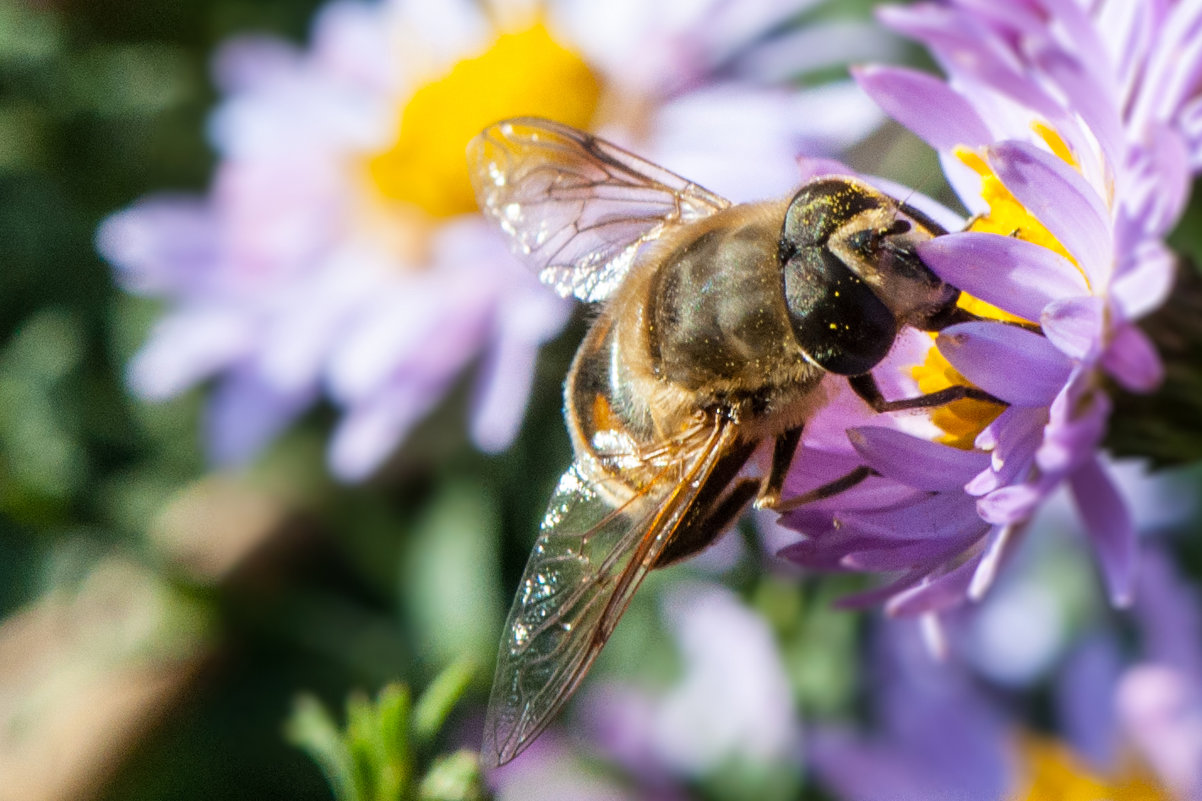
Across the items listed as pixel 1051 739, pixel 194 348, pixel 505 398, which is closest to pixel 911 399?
pixel 505 398

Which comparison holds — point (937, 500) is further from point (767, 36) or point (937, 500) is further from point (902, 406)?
point (767, 36)

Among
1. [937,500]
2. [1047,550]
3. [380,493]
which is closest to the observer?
[937,500]

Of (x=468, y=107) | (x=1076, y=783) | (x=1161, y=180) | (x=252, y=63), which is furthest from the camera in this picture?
(x=252, y=63)

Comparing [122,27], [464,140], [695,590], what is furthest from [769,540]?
[122,27]

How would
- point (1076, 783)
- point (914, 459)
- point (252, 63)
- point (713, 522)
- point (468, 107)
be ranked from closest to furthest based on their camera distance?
point (914, 459) → point (713, 522) → point (1076, 783) → point (468, 107) → point (252, 63)

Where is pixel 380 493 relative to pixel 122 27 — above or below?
below

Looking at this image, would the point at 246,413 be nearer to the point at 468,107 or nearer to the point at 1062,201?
the point at 468,107
